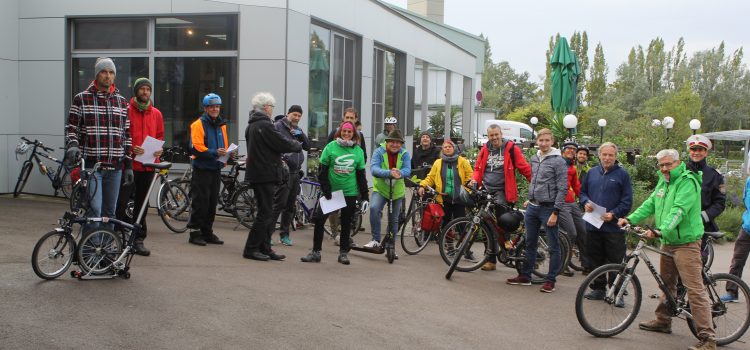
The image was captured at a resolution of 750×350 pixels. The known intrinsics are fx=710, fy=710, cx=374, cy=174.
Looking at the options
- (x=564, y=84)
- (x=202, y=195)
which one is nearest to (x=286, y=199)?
(x=202, y=195)

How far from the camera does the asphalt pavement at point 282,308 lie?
17.4 feet

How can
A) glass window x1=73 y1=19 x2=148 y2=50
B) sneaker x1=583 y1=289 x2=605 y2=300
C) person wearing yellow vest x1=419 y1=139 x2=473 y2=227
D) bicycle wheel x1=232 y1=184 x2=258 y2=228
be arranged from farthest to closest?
glass window x1=73 y1=19 x2=148 y2=50 < bicycle wheel x1=232 y1=184 x2=258 y2=228 < person wearing yellow vest x1=419 y1=139 x2=473 y2=227 < sneaker x1=583 y1=289 x2=605 y2=300

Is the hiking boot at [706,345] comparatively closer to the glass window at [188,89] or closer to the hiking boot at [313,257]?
the hiking boot at [313,257]

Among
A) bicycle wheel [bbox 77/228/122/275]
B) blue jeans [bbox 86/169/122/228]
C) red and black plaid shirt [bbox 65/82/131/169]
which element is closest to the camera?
bicycle wheel [bbox 77/228/122/275]

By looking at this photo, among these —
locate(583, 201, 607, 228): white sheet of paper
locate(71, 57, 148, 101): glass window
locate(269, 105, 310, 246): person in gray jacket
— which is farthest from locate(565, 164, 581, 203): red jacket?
locate(71, 57, 148, 101): glass window

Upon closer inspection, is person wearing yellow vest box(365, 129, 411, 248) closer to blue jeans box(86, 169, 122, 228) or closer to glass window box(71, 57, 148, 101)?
blue jeans box(86, 169, 122, 228)

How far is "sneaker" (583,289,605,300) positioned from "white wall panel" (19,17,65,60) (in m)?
10.3

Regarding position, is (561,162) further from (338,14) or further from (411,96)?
(411,96)

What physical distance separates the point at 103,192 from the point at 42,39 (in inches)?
284

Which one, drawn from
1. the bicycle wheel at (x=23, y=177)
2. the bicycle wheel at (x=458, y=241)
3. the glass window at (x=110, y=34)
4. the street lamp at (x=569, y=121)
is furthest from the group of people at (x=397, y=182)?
the street lamp at (x=569, y=121)

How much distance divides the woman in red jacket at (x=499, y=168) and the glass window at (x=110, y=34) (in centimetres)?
682

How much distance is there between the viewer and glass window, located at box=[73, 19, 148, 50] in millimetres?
12430

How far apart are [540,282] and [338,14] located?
7.79m

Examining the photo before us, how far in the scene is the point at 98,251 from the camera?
21.2ft
